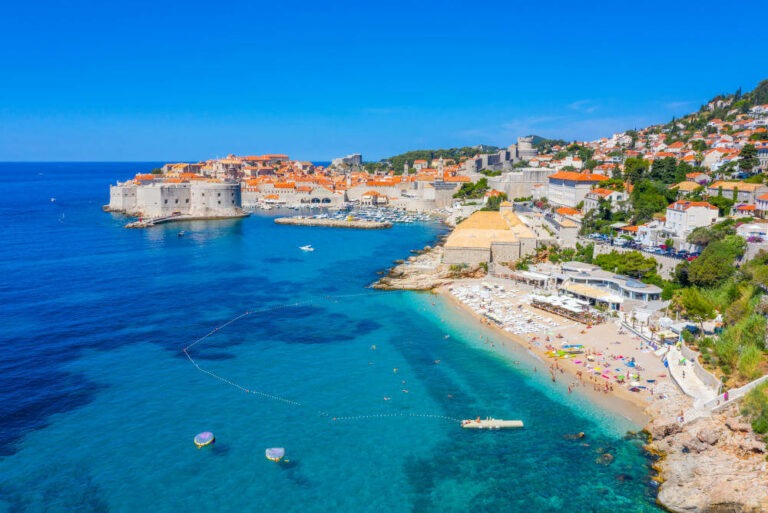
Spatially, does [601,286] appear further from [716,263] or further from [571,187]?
[571,187]

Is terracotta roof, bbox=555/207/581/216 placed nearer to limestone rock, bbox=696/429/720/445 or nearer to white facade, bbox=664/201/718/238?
white facade, bbox=664/201/718/238

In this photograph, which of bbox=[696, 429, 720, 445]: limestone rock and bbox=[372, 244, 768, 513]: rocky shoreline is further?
bbox=[696, 429, 720, 445]: limestone rock

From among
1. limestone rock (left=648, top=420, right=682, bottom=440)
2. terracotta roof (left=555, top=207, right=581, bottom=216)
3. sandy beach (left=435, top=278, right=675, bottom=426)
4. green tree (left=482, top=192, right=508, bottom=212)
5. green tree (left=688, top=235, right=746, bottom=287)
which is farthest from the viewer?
green tree (left=482, top=192, right=508, bottom=212)

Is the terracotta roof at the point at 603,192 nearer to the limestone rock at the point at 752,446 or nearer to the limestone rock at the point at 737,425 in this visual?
the limestone rock at the point at 737,425

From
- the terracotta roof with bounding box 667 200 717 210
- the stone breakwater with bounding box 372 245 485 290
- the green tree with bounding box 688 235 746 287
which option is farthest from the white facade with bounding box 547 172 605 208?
the green tree with bounding box 688 235 746 287

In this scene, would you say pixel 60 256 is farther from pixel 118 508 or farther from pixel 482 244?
pixel 118 508

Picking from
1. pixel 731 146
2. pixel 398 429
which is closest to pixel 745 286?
pixel 398 429
